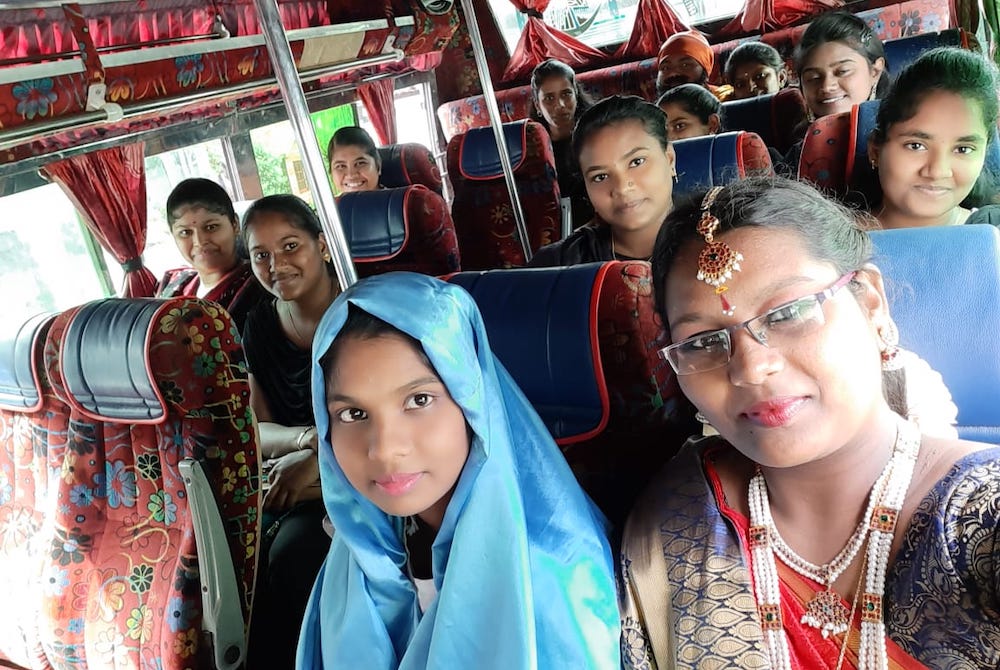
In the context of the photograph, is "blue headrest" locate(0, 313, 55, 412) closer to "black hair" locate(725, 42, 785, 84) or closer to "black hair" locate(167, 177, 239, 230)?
"black hair" locate(167, 177, 239, 230)

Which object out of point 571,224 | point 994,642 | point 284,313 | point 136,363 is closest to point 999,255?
point 994,642

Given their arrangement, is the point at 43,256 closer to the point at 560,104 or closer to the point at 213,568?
the point at 213,568

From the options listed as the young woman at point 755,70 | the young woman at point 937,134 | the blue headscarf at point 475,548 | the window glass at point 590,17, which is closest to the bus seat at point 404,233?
the young woman at point 937,134

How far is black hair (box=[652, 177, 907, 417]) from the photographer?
953mm

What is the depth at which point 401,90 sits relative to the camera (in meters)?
6.76

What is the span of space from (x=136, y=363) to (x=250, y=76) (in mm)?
2325

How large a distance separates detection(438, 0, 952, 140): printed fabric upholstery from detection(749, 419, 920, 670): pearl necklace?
4623 millimetres

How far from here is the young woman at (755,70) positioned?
14.9 feet

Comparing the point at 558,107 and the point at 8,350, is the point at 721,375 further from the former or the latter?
the point at 558,107

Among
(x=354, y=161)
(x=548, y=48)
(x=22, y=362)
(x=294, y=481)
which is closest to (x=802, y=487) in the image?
(x=294, y=481)

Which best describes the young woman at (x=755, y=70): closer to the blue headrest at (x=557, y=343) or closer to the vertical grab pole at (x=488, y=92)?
the vertical grab pole at (x=488, y=92)

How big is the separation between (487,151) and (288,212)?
1.62m

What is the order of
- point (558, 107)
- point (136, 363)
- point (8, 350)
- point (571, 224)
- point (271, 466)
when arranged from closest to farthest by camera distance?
point (136, 363), point (8, 350), point (271, 466), point (571, 224), point (558, 107)

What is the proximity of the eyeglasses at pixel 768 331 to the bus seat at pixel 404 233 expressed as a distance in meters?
2.33
